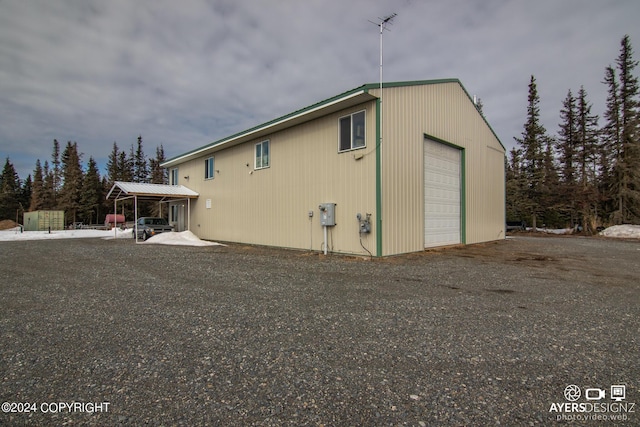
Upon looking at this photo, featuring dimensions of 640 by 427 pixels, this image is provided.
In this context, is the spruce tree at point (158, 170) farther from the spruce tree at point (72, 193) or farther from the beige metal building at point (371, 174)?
the beige metal building at point (371, 174)

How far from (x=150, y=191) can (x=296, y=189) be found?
929cm

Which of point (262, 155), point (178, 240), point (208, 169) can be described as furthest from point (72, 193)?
point (262, 155)

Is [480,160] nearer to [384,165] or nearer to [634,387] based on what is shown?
[384,165]

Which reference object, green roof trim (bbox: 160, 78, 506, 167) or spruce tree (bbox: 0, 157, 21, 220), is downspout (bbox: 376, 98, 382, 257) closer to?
green roof trim (bbox: 160, 78, 506, 167)

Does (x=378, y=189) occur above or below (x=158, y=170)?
below

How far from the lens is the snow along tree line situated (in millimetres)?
44188

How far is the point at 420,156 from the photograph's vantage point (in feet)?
35.2

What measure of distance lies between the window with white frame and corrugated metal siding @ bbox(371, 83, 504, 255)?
0.74 meters

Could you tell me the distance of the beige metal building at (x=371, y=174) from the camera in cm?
945

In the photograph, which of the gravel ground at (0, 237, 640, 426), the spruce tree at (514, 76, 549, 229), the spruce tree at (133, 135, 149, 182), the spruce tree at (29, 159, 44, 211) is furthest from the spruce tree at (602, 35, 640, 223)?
the spruce tree at (29, 159, 44, 211)

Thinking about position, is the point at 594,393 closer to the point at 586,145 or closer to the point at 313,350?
the point at 313,350

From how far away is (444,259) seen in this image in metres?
8.96

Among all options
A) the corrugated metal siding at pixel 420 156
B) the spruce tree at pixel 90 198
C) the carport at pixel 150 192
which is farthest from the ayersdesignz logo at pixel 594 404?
the spruce tree at pixel 90 198

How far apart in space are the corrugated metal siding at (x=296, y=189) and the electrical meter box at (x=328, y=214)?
6.5 inches
